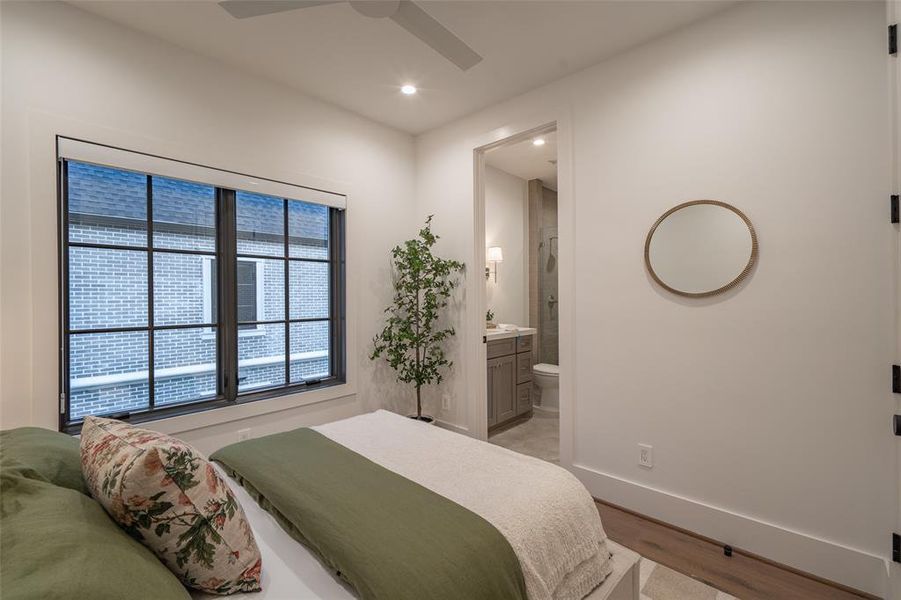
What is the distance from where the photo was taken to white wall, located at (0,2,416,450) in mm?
1934

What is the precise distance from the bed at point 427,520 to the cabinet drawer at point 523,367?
2.26 meters

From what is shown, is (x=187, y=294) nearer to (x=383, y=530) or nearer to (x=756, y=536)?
(x=383, y=530)

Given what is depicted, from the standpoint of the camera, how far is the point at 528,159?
4.49m

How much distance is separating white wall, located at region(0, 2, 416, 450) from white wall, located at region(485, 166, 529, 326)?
61.6 inches

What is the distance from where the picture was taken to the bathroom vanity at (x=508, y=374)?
12.1ft

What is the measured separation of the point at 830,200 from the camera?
1874 millimetres

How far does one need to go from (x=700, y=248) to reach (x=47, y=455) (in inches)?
111

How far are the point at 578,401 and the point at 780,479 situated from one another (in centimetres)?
107

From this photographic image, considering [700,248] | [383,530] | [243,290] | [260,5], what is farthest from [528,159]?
[383,530]

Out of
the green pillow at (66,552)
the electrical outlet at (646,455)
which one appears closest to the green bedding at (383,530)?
the green pillow at (66,552)

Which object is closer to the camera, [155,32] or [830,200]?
[830,200]

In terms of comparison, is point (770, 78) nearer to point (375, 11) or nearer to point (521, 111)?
point (521, 111)

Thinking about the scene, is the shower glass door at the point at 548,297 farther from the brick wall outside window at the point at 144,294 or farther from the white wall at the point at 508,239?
the brick wall outside window at the point at 144,294

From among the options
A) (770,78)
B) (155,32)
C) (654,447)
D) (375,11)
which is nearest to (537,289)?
(654,447)
